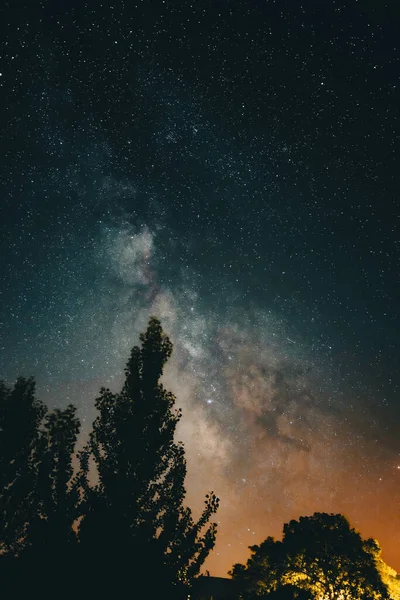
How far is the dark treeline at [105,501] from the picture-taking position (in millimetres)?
6234

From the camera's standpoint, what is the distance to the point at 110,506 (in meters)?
9.45

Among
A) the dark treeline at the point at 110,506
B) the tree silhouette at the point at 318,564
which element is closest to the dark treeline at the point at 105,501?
the dark treeline at the point at 110,506

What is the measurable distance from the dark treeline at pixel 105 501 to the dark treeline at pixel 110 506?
0.02m

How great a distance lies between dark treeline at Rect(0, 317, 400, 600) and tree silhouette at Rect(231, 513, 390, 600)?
19 centimetres

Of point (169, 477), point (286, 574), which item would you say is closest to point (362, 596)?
point (286, 574)

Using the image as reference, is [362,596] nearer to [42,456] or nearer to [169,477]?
[169,477]

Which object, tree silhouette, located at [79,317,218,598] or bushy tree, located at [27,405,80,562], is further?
tree silhouette, located at [79,317,218,598]

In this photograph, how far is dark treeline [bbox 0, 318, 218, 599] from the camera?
20.5 feet

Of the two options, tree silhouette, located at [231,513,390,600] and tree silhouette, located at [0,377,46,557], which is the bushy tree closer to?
tree silhouette, located at [0,377,46,557]

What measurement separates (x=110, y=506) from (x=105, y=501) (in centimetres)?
60

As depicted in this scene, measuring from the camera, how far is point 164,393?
13.7 m

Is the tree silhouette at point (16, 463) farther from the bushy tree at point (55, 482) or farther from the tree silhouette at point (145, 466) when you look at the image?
the tree silhouette at point (145, 466)

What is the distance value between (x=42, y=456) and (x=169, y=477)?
18.1 feet

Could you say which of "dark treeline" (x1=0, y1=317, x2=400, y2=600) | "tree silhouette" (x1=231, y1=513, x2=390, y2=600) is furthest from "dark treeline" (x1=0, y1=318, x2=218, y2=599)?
"tree silhouette" (x1=231, y1=513, x2=390, y2=600)
